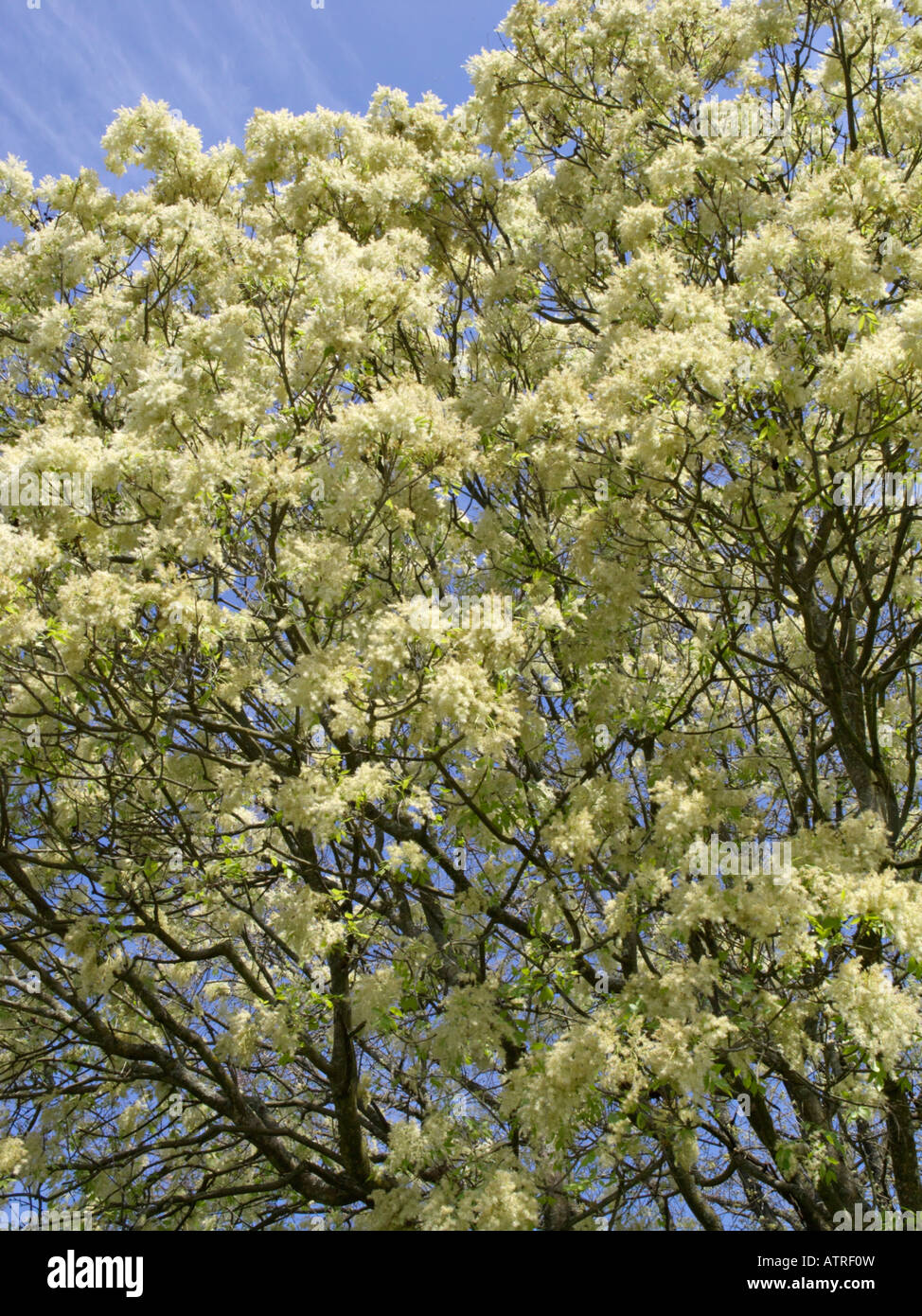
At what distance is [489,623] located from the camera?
15.7 ft

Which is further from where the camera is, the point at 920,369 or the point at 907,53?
the point at 907,53

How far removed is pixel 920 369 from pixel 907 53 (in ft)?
10.8

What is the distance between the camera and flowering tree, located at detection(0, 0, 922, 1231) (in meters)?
4.95

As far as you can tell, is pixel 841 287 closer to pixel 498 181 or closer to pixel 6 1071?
pixel 498 181

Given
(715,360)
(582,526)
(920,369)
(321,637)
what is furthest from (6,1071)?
(920,369)

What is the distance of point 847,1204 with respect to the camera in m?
5.59

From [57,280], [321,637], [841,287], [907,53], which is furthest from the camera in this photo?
[57,280]

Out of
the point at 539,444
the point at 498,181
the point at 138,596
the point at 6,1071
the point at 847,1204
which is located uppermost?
the point at 498,181

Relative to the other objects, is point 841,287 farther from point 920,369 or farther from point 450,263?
point 450,263

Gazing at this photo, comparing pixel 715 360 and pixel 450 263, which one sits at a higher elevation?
pixel 450 263

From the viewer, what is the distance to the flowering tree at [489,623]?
495 cm

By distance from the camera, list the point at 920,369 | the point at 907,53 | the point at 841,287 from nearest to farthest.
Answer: the point at 920,369 → the point at 841,287 → the point at 907,53

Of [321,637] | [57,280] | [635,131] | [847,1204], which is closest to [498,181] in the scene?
[635,131]

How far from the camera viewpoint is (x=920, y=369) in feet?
15.9
